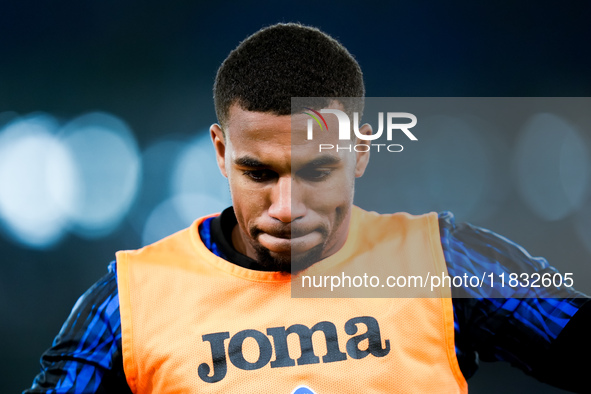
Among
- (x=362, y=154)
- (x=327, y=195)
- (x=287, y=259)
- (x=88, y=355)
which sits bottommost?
(x=88, y=355)

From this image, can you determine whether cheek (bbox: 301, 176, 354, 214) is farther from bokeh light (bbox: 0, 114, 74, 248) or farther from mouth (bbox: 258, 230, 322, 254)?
bokeh light (bbox: 0, 114, 74, 248)

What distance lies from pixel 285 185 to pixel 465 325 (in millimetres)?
492

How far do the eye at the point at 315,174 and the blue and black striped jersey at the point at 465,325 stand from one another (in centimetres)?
28

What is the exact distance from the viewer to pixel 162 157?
147cm

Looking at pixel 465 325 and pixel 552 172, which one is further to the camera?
pixel 552 172

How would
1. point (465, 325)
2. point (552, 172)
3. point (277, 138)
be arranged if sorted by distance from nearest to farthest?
1. point (277, 138)
2. point (465, 325)
3. point (552, 172)

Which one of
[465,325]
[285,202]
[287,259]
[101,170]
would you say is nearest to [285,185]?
[285,202]

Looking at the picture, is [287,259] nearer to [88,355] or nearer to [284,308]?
[284,308]

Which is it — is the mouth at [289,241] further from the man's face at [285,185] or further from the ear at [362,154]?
the ear at [362,154]

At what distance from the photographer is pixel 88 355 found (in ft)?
3.06

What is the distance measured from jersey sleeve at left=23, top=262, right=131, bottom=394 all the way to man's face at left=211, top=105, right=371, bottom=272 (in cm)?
33

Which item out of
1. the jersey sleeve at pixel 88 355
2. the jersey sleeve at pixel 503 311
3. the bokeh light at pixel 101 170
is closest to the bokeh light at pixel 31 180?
the bokeh light at pixel 101 170

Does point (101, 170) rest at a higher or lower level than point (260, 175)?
higher

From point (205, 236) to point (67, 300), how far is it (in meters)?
0.65
